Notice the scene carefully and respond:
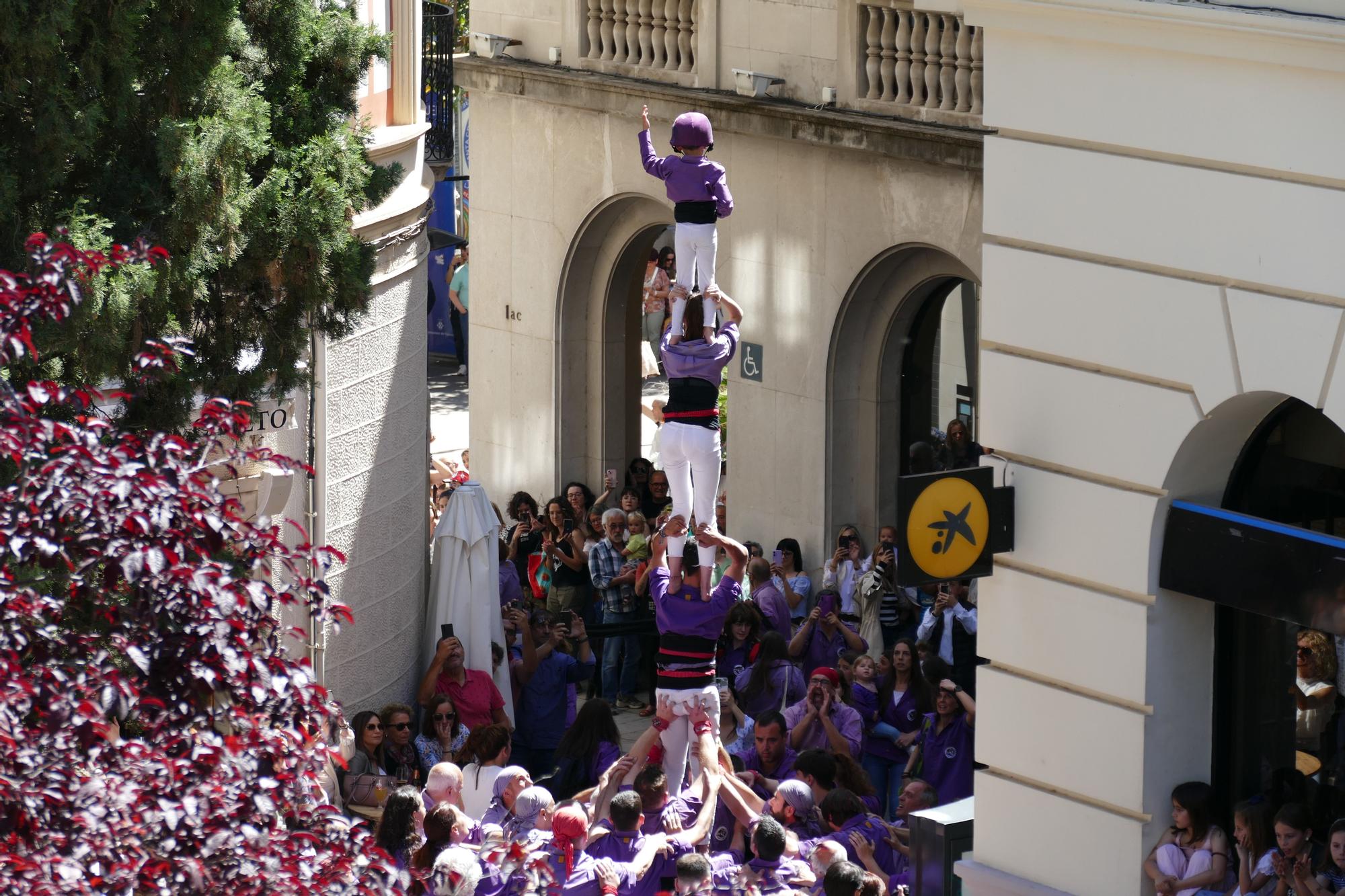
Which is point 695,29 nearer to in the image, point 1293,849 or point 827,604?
point 827,604

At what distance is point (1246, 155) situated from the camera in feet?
30.3

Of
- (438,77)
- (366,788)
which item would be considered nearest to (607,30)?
(438,77)

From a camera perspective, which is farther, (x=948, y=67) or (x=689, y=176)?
(x=948, y=67)

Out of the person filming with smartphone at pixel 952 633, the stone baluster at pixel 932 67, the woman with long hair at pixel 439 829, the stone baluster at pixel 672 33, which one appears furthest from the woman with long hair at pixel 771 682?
the stone baluster at pixel 672 33

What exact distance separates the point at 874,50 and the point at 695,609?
28.6 feet

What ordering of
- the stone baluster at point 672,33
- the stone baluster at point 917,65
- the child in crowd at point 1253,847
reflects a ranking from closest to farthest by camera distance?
the child in crowd at point 1253,847, the stone baluster at point 917,65, the stone baluster at point 672,33

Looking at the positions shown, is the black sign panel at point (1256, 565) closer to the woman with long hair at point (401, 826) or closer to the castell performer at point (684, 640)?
the castell performer at point (684, 640)

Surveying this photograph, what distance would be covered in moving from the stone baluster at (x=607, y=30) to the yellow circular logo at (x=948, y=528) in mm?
13361

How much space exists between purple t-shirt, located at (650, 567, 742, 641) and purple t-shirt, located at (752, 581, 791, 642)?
4526 millimetres

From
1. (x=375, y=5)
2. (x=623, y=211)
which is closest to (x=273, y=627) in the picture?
(x=375, y=5)

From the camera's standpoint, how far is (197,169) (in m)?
10.4

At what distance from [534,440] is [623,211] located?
9.73 feet

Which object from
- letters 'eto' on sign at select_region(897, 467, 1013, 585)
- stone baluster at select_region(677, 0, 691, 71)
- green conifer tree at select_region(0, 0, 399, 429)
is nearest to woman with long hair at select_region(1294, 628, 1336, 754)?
letters 'eto' on sign at select_region(897, 467, 1013, 585)

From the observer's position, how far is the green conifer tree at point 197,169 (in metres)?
9.53
